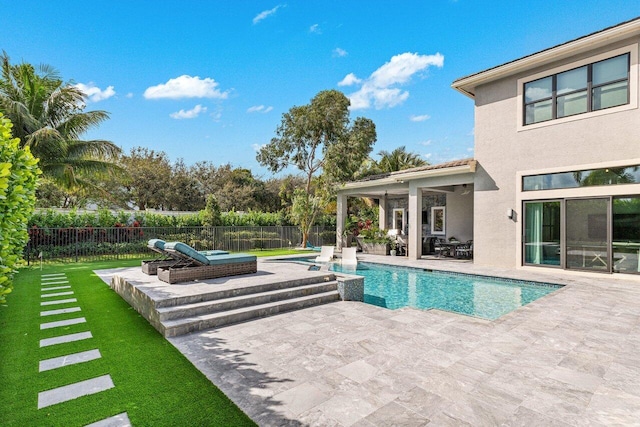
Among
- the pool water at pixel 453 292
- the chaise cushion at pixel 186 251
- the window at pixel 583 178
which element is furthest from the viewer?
the window at pixel 583 178

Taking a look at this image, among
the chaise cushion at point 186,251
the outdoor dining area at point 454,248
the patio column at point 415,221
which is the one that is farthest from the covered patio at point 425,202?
the chaise cushion at point 186,251

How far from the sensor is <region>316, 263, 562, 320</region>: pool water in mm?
8508

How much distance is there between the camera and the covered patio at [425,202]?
15055mm

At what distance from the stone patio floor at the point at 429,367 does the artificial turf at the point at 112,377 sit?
276 mm

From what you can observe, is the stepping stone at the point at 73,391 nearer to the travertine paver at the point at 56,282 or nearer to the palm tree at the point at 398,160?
the travertine paver at the point at 56,282

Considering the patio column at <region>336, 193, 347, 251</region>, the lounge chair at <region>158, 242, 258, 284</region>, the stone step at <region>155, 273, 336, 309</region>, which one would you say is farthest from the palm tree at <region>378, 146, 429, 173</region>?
the lounge chair at <region>158, 242, 258, 284</region>

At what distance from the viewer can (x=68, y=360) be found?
445 centimetres

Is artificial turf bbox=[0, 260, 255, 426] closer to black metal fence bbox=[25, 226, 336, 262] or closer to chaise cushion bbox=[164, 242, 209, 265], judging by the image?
chaise cushion bbox=[164, 242, 209, 265]

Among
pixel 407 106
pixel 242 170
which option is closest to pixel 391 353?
pixel 407 106

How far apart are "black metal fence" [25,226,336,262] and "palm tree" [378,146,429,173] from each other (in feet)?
42.4

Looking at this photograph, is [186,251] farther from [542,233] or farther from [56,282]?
[542,233]

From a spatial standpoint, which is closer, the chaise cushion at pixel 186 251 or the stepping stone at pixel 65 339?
the stepping stone at pixel 65 339

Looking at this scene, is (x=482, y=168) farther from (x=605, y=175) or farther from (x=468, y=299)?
(x=468, y=299)

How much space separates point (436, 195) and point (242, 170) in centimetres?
2708
